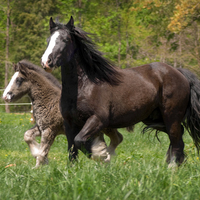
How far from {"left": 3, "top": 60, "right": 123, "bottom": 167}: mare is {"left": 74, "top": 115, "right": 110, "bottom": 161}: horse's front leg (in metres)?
1.29

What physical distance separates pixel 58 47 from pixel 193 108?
238cm

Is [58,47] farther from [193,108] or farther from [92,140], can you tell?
[193,108]

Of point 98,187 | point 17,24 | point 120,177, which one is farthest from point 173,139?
point 17,24

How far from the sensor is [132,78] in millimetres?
4789

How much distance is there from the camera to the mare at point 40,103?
5773 millimetres

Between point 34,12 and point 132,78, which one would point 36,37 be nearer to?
point 34,12

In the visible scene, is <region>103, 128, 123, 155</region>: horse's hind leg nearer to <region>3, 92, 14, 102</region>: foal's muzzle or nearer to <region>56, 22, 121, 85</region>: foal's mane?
<region>56, 22, 121, 85</region>: foal's mane

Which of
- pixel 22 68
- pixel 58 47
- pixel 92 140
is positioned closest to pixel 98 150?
pixel 92 140

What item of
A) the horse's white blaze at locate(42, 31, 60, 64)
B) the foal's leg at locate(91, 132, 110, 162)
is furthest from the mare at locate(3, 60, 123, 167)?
the horse's white blaze at locate(42, 31, 60, 64)

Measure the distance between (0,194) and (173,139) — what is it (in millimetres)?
2973

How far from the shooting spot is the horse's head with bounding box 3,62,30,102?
19.7ft

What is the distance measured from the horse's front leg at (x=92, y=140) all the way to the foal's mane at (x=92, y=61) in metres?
0.60

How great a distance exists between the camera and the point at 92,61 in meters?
4.54

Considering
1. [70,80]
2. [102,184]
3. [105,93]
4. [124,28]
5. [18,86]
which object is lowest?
[124,28]
